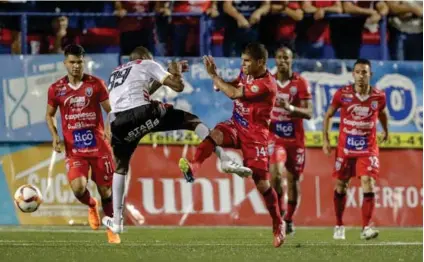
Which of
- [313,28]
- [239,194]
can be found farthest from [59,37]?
[313,28]

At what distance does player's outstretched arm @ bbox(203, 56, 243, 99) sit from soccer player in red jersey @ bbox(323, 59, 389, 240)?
317cm

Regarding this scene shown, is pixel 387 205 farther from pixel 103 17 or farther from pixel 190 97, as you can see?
pixel 103 17

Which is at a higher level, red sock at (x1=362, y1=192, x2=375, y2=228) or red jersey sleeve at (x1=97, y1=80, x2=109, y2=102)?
red jersey sleeve at (x1=97, y1=80, x2=109, y2=102)

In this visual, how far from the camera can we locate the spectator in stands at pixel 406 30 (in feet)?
70.2

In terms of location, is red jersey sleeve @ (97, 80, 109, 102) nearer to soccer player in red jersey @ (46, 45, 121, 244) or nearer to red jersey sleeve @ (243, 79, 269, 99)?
soccer player in red jersey @ (46, 45, 121, 244)

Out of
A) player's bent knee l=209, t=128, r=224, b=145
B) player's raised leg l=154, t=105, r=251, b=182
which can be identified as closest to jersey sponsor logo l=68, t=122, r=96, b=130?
player's raised leg l=154, t=105, r=251, b=182

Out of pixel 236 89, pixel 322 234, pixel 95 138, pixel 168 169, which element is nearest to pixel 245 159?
pixel 236 89

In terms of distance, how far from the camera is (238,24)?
67.5 ft

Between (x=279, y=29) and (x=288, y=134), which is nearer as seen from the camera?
(x=288, y=134)

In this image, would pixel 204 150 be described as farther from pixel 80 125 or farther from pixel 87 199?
pixel 87 199

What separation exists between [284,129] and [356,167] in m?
1.35

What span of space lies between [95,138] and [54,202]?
14.9 feet

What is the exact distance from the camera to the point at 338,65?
2083 centimetres

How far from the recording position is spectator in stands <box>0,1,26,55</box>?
20344mm
